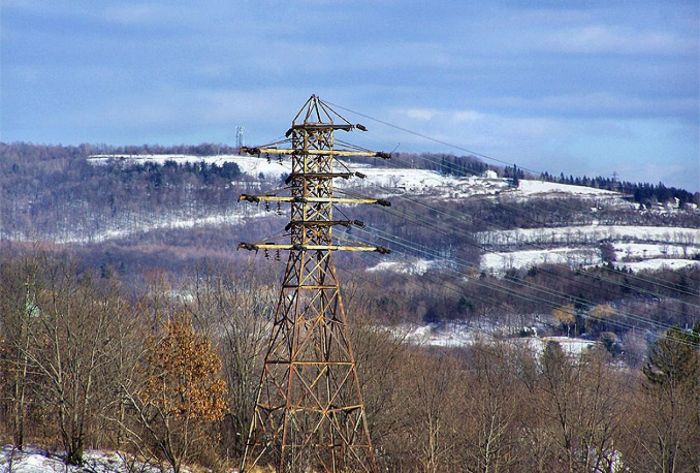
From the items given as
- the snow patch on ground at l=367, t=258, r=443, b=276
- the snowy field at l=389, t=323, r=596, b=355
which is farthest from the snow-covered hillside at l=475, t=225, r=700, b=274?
the snowy field at l=389, t=323, r=596, b=355

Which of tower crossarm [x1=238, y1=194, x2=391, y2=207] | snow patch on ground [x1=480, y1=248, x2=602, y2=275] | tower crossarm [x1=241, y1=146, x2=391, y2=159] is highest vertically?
tower crossarm [x1=241, y1=146, x2=391, y2=159]

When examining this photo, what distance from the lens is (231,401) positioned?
5766cm

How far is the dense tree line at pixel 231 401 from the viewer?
44594mm

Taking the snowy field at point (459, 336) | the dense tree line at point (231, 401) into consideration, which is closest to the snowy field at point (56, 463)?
the dense tree line at point (231, 401)

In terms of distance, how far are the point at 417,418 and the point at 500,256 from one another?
441ft

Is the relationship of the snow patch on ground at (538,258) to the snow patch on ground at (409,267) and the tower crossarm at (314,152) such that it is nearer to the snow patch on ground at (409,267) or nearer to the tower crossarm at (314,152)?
the snow patch on ground at (409,267)

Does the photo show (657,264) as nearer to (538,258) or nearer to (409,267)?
(538,258)

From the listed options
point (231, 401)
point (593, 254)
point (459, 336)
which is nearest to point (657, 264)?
point (593, 254)

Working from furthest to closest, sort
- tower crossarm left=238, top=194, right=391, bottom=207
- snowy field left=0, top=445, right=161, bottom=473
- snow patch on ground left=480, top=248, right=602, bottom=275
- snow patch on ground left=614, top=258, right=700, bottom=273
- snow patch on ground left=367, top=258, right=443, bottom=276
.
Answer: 1. snow patch on ground left=367, top=258, right=443, bottom=276
2. snow patch on ground left=480, top=248, right=602, bottom=275
3. snow patch on ground left=614, top=258, right=700, bottom=273
4. snowy field left=0, top=445, right=161, bottom=473
5. tower crossarm left=238, top=194, right=391, bottom=207

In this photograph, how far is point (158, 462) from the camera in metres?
40.9

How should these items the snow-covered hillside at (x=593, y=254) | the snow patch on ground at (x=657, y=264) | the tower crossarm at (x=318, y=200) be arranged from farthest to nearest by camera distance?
the snow-covered hillside at (x=593, y=254) → the snow patch on ground at (x=657, y=264) → the tower crossarm at (x=318, y=200)

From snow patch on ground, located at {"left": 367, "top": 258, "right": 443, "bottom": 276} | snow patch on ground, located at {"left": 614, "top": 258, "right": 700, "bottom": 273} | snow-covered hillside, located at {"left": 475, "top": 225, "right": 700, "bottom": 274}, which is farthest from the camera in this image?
snow patch on ground, located at {"left": 367, "top": 258, "right": 443, "bottom": 276}

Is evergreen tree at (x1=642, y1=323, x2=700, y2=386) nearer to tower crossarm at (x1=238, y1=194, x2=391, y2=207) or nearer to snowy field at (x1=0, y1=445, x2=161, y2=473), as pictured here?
tower crossarm at (x1=238, y1=194, x2=391, y2=207)

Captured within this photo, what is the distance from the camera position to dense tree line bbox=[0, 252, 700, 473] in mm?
44594
